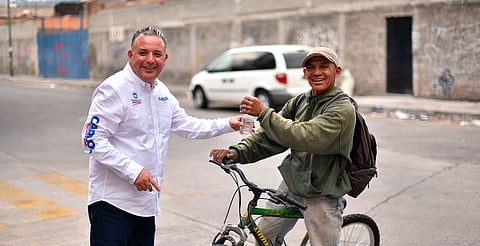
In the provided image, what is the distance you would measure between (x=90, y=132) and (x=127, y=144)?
0.71 feet

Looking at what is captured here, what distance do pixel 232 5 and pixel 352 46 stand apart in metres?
6.44

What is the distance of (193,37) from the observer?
27.0m

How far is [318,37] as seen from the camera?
21.2 m

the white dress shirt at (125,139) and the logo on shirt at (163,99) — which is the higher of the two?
the logo on shirt at (163,99)

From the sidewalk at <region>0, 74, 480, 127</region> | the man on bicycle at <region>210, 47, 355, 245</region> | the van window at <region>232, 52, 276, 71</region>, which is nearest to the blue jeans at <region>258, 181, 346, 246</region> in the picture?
the man on bicycle at <region>210, 47, 355, 245</region>

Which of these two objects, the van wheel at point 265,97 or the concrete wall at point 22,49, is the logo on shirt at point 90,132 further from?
the concrete wall at point 22,49

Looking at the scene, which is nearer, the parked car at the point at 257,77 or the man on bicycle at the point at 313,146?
the man on bicycle at the point at 313,146

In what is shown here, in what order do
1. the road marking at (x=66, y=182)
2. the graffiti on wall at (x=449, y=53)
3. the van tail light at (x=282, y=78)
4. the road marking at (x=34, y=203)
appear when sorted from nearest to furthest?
the road marking at (x=34, y=203) → the road marking at (x=66, y=182) → the van tail light at (x=282, y=78) → the graffiti on wall at (x=449, y=53)

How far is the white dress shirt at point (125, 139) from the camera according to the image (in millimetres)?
3338

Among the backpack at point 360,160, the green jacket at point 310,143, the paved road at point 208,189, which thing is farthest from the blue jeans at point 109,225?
the paved road at point 208,189

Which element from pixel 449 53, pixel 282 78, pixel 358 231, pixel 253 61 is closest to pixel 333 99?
pixel 358 231

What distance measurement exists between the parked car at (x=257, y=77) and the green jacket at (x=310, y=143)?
11.7 metres

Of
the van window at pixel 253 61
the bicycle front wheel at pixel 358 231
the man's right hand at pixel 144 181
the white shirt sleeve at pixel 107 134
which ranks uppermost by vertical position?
the van window at pixel 253 61

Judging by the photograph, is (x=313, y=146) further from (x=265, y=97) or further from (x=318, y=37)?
(x=318, y=37)
